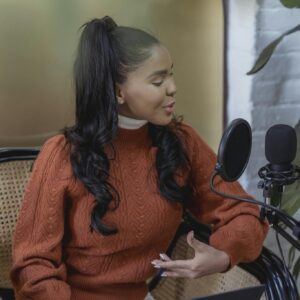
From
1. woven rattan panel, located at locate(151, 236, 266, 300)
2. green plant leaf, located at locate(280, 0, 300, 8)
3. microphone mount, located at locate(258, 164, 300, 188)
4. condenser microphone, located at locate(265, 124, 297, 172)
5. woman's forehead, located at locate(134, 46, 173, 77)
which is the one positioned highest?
green plant leaf, located at locate(280, 0, 300, 8)

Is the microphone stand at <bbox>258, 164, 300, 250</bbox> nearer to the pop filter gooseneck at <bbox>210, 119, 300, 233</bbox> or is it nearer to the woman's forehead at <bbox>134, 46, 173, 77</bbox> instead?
the pop filter gooseneck at <bbox>210, 119, 300, 233</bbox>

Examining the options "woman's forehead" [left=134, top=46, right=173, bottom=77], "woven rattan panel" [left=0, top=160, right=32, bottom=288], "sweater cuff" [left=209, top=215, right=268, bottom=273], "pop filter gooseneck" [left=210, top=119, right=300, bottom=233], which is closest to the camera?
"pop filter gooseneck" [left=210, top=119, right=300, bottom=233]

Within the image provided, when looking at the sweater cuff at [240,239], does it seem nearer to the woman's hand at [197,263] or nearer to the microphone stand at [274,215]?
the woman's hand at [197,263]

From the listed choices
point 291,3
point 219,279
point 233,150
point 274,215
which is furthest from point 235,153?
point 291,3

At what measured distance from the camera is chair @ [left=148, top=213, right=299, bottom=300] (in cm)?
107

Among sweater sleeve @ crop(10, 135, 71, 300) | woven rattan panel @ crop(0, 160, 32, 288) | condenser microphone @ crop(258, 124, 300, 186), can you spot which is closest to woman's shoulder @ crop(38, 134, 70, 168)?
sweater sleeve @ crop(10, 135, 71, 300)

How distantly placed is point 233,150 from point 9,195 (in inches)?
26.5

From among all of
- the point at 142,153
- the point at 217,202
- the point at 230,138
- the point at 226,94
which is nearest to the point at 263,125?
the point at 226,94

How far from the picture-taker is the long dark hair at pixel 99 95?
1.02m

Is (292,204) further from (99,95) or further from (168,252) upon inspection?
(99,95)

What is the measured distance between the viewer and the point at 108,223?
1.06 metres

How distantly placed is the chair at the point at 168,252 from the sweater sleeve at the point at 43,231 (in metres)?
0.20

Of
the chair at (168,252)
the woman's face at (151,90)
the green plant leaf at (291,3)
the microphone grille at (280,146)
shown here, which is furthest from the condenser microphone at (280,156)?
the green plant leaf at (291,3)

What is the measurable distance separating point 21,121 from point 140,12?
419mm
